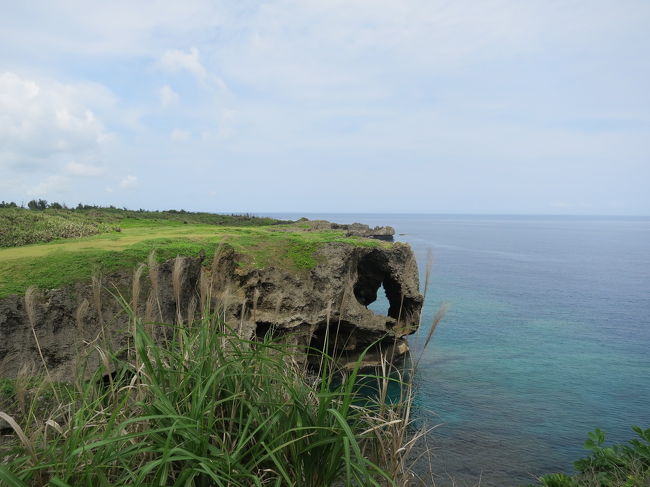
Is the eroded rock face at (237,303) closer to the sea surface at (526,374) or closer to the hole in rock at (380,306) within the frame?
the sea surface at (526,374)

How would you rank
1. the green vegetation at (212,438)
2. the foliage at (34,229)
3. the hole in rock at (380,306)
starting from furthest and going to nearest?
1. the hole in rock at (380,306)
2. the foliage at (34,229)
3. the green vegetation at (212,438)

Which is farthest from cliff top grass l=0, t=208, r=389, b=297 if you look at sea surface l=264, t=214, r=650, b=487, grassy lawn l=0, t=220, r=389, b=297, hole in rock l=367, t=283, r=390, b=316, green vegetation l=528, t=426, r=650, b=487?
hole in rock l=367, t=283, r=390, b=316

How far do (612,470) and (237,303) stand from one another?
7.39 meters

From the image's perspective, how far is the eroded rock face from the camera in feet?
30.8

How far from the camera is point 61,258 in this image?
12289 millimetres

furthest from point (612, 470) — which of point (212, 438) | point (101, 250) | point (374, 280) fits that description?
point (374, 280)

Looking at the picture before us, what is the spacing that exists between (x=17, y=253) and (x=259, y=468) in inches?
496

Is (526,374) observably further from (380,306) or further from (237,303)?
(237,303)

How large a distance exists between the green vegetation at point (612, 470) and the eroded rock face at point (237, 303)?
266 centimetres

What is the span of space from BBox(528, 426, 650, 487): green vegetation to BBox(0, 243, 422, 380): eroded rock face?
266cm

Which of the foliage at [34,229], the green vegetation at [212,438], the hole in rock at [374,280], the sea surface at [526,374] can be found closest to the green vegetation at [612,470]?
the sea surface at [526,374]

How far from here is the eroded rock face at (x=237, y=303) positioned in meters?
9.40

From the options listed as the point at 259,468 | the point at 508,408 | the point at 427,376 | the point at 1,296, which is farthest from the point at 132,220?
the point at 259,468

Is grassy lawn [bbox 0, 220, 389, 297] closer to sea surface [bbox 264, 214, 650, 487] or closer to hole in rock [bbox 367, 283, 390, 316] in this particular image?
sea surface [bbox 264, 214, 650, 487]
